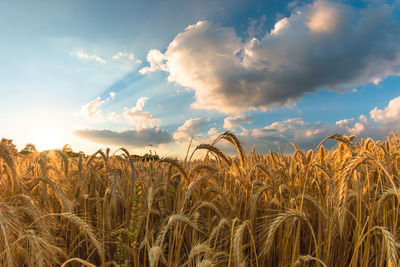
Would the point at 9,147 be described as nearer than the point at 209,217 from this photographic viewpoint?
No

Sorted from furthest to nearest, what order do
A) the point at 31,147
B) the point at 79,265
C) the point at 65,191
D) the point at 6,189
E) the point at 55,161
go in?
the point at 31,147 < the point at 55,161 < the point at 65,191 < the point at 6,189 < the point at 79,265

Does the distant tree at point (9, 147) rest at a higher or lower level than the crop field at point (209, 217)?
higher

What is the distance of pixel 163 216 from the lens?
3.09 m

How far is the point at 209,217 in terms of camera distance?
9.09ft

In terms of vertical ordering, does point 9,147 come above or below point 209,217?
above

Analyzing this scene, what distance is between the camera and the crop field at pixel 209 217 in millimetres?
2092

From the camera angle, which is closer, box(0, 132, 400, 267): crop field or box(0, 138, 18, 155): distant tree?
box(0, 132, 400, 267): crop field

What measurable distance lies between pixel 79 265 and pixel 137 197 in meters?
1.22

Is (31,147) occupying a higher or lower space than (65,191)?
higher

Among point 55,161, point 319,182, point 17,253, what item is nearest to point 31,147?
point 55,161

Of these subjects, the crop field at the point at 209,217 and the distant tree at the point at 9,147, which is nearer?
the crop field at the point at 209,217

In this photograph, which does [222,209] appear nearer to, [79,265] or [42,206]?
[79,265]

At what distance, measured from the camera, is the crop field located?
209 centimetres

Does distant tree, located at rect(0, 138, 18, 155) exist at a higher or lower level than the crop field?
higher
